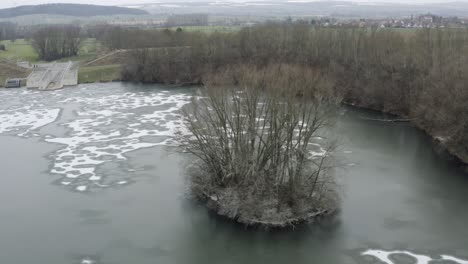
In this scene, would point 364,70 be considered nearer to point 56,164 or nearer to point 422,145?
point 422,145

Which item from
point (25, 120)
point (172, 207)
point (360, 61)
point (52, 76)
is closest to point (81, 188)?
point (172, 207)

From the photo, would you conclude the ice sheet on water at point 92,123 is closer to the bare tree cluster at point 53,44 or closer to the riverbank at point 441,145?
the riverbank at point 441,145

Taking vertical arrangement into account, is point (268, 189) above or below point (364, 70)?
below

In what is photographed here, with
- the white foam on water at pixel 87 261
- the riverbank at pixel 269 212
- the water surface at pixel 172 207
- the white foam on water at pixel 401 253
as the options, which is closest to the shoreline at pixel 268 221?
the riverbank at pixel 269 212

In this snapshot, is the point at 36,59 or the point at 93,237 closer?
the point at 93,237

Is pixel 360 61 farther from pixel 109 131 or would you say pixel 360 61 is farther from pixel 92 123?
pixel 92 123

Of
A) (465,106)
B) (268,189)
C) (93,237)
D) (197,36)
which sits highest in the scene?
(197,36)

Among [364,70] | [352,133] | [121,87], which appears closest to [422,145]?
[352,133]
